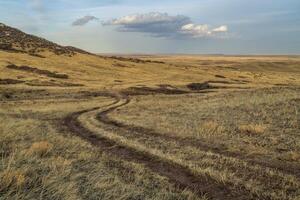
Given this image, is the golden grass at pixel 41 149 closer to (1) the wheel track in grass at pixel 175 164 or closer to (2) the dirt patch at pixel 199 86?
(1) the wheel track in grass at pixel 175 164

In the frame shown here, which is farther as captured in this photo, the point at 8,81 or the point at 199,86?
the point at 199,86

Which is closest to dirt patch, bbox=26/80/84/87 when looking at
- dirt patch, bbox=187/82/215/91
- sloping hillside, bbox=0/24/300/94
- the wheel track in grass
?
sloping hillside, bbox=0/24/300/94

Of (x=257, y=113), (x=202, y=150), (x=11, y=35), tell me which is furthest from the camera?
(x=11, y=35)

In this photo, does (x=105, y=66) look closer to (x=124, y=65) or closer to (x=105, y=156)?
(x=124, y=65)

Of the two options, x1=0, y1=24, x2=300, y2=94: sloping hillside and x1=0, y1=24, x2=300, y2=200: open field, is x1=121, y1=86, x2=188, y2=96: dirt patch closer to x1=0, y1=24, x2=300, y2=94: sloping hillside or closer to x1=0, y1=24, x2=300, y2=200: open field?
x1=0, y1=24, x2=300, y2=94: sloping hillside

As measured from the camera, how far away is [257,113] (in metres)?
25.9

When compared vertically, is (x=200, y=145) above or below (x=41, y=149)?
below

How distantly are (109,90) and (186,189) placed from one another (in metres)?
44.5

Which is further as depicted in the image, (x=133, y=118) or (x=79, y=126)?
(x=133, y=118)

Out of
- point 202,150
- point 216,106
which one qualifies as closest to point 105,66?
point 216,106

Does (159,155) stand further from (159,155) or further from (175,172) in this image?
(175,172)

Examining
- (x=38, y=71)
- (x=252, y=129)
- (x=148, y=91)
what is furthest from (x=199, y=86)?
(x=252, y=129)

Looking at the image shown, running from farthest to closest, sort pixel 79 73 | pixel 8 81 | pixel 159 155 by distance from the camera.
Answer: pixel 79 73 → pixel 8 81 → pixel 159 155

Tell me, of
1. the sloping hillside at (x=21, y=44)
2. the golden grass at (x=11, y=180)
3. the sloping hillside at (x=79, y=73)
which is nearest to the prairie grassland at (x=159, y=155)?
the golden grass at (x=11, y=180)
